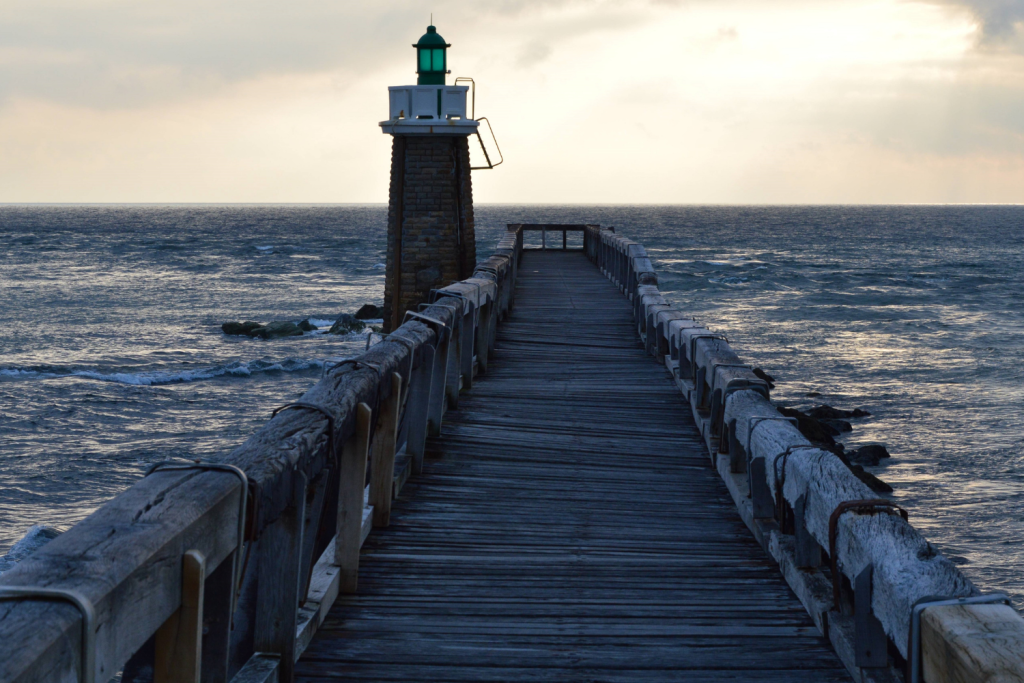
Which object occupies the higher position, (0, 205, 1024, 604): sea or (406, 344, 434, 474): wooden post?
(406, 344, 434, 474): wooden post

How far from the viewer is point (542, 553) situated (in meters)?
4.34

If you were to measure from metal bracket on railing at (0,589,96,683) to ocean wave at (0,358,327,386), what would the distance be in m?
24.7

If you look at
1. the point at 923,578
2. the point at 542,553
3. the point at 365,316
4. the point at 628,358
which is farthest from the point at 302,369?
the point at 923,578

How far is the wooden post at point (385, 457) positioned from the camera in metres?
4.32

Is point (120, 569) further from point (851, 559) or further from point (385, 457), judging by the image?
point (385, 457)

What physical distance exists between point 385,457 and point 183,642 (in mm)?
2405

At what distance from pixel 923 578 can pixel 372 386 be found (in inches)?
87.5

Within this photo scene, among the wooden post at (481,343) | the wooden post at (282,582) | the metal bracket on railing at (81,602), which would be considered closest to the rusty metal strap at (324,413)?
the wooden post at (282,582)

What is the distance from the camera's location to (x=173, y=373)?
2628cm

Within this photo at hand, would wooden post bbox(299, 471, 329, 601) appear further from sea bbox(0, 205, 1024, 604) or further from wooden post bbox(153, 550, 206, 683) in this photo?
wooden post bbox(153, 550, 206, 683)

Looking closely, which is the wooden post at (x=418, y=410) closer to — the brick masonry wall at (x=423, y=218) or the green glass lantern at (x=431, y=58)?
the brick masonry wall at (x=423, y=218)

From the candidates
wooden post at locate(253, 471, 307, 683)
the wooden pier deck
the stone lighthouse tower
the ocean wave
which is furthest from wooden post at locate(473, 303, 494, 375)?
the ocean wave

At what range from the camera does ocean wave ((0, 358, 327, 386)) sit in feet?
82.5

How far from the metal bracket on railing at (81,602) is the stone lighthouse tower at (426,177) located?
19.3 metres
